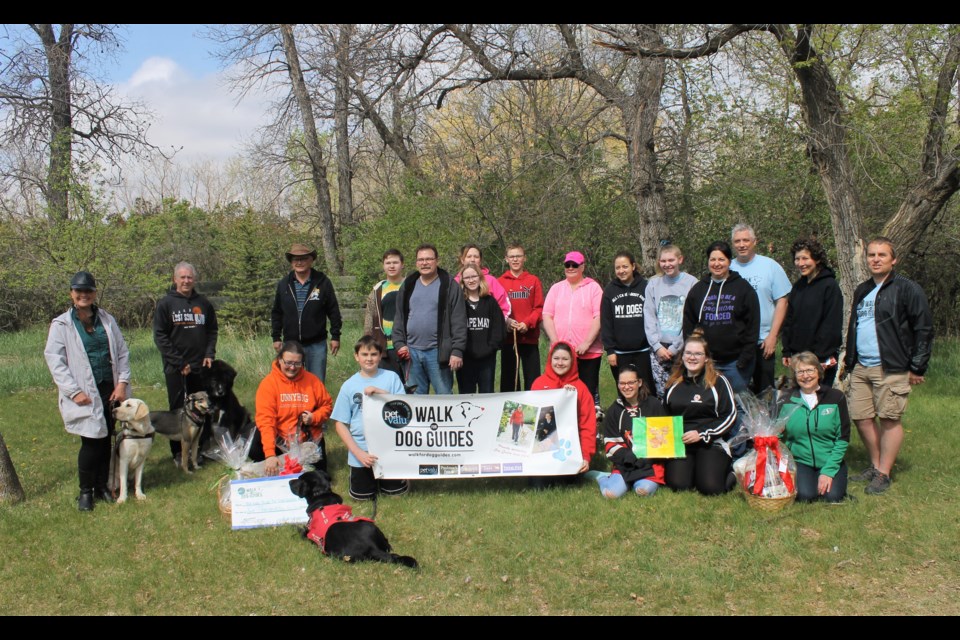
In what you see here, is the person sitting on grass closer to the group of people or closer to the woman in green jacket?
the group of people

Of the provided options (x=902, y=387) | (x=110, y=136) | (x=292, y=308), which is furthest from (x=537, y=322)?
(x=110, y=136)

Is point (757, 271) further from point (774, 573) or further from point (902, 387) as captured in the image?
point (774, 573)

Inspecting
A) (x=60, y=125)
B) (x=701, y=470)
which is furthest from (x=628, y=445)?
(x=60, y=125)

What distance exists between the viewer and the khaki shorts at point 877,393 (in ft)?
17.5

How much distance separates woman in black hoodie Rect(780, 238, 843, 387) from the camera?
5.70m

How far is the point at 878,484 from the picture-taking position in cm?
549

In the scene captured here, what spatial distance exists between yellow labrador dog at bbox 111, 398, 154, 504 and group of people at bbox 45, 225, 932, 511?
4.3 inches

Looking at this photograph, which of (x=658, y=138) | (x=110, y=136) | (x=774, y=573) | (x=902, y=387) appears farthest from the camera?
(x=110, y=136)

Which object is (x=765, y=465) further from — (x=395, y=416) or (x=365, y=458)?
(x=365, y=458)

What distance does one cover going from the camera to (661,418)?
5.59 meters

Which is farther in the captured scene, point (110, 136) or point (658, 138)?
point (110, 136)

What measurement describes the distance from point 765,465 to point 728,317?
4.02 ft

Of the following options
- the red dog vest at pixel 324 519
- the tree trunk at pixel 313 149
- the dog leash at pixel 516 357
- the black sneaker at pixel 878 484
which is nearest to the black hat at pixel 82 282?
the red dog vest at pixel 324 519

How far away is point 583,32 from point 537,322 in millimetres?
7941
